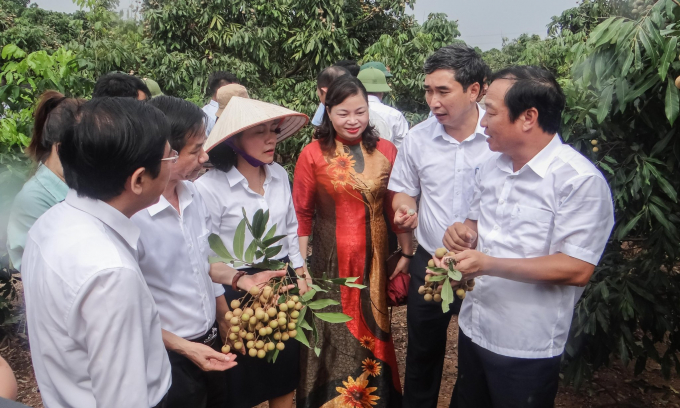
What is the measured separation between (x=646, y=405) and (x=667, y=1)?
2172mm

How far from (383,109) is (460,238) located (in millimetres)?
2185

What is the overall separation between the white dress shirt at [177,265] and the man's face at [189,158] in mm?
72

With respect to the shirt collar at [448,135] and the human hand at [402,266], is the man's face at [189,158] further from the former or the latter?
the human hand at [402,266]

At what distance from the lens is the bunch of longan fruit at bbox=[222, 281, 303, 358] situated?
5.66ft

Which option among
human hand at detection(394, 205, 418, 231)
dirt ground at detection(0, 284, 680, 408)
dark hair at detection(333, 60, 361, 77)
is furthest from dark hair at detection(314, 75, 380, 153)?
dark hair at detection(333, 60, 361, 77)

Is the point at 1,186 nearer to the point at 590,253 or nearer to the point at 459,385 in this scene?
the point at 459,385

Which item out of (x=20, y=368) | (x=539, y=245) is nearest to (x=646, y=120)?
(x=539, y=245)

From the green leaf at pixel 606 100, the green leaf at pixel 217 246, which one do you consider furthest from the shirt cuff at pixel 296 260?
the green leaf at pixel 606 100

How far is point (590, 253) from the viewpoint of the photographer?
1.75m

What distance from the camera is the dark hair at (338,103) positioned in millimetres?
2732

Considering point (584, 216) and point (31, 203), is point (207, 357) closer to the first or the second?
point (31, 203)

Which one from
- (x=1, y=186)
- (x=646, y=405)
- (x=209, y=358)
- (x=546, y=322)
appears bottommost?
(x=646, y=405)

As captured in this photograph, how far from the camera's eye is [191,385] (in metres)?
1.85

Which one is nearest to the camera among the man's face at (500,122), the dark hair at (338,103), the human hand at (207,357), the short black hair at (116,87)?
the human hand at (207,357)
